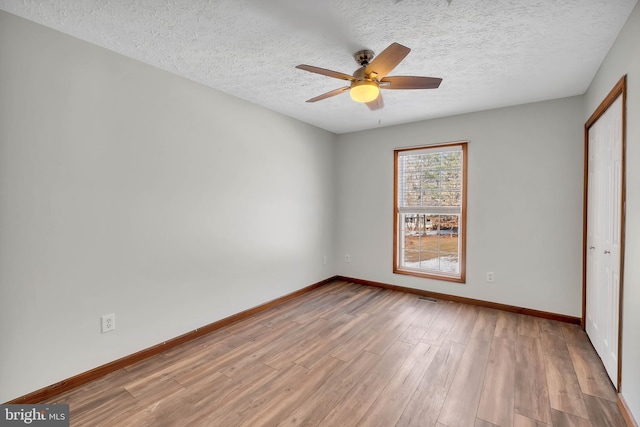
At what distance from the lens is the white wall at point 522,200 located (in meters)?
3.15

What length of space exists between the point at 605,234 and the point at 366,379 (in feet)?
7.28

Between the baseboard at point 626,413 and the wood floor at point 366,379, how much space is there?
4 cm

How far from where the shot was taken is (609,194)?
2.25 m

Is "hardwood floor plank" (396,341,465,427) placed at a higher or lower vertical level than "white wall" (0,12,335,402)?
lower

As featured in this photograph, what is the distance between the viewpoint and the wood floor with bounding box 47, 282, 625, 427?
5.90 ft

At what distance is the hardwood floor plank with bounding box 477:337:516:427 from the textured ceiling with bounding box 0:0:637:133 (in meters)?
2.46

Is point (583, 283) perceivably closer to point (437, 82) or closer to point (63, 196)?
point (437, 82)

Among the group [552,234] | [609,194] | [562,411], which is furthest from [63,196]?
[552,234]

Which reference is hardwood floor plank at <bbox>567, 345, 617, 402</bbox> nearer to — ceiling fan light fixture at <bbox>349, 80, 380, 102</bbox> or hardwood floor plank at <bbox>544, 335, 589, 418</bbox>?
hardwood floor plank at <bbox>544, 335, 589, 418</bbox>

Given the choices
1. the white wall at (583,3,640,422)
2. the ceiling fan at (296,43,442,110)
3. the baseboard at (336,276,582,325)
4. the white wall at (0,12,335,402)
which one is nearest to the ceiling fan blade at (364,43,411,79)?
the ceiling fan at (296,43,442,110)

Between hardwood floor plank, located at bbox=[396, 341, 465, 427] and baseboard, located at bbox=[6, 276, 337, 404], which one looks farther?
baseboard, located at bbox=[6, 276, 337, 404]

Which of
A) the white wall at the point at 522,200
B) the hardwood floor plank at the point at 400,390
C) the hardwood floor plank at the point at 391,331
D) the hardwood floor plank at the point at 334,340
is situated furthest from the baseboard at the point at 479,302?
the hardwood floor plank at the point at 400,390

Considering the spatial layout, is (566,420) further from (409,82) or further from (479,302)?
(409,82)

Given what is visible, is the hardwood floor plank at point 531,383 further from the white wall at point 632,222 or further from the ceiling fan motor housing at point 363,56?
the ceiling fan motor housing at point 363,56
